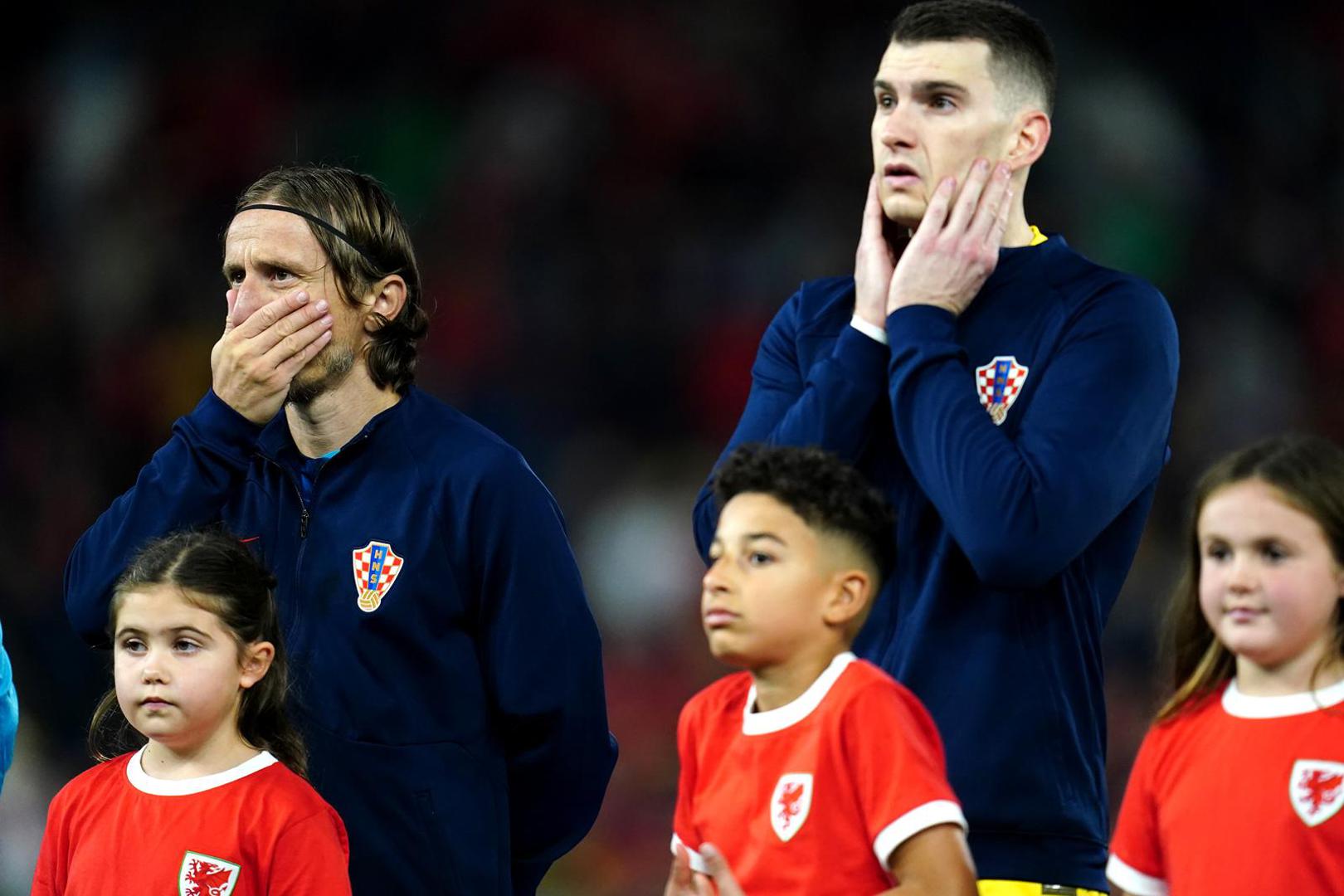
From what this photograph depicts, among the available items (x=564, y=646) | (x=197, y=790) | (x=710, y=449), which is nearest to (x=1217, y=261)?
(x=710, y=449)

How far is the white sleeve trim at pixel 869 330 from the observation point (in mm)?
3559

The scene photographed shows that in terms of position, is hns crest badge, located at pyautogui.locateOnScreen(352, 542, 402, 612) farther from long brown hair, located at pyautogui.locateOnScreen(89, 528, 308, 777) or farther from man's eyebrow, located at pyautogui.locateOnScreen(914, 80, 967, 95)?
man's eyebrow, located at pyautogui.locateOnScreen(914, 80, 967, 95)

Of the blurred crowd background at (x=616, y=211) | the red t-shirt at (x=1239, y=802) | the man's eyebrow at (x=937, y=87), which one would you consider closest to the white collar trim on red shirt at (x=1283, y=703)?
the red t-shirt at (x=1239, y=802)

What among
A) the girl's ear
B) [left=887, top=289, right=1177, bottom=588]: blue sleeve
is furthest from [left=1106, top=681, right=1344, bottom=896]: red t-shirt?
the girl's ear

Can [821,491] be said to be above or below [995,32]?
below

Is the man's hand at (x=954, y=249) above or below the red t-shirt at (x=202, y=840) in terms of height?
above

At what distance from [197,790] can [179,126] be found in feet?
23.7

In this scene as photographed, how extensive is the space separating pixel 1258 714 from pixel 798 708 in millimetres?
702

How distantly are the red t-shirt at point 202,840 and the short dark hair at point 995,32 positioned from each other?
1.80 meters

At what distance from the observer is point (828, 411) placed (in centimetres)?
347

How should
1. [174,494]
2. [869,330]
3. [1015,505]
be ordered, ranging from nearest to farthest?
[1015,505]
[869,330]
[174,494]

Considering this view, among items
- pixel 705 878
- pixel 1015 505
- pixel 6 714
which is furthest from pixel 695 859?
pixel 6 714

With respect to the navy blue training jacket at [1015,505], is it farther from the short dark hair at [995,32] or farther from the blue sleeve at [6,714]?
the blue sleeve at [6,714]

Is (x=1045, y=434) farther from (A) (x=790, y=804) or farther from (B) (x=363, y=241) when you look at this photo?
(B) (x=363, y=241)
